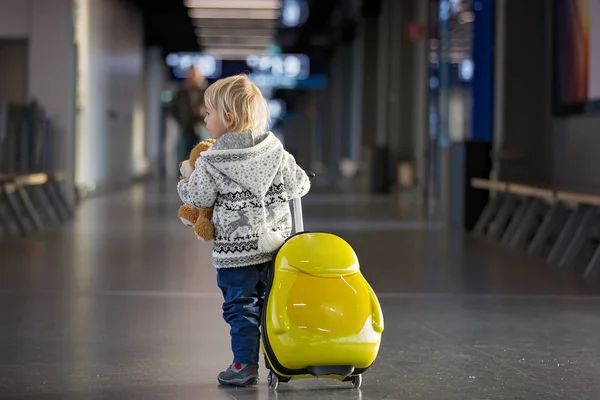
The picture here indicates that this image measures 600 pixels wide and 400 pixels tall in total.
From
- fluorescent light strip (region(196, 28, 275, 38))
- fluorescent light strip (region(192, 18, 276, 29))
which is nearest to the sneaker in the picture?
fluorescent light strip (region(192, 18, 276, 29))

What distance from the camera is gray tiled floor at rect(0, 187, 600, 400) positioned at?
3.52 meters

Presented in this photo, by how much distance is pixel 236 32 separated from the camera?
28453mm

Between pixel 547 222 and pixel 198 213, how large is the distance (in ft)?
16.7

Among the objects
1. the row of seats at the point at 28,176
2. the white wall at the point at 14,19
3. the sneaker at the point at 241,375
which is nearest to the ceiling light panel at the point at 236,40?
the white wall at the point at 14,19

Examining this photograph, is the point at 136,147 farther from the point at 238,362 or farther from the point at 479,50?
the point at 238,362

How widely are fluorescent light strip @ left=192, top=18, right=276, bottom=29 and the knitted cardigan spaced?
22047 millimetres

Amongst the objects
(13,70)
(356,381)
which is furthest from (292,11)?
(356,381)

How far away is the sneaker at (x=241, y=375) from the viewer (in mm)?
3475

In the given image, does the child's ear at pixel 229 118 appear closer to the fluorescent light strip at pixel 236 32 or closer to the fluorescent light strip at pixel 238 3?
the fluorescent light strip at pixel 238 3

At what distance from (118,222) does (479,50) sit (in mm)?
4210

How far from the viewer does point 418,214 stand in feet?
44.6

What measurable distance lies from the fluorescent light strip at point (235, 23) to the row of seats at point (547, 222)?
51.6ft

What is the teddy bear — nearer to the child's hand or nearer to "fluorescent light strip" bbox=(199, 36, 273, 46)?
the child's hand

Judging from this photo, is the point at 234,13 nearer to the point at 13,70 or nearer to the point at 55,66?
the point at 13,70
